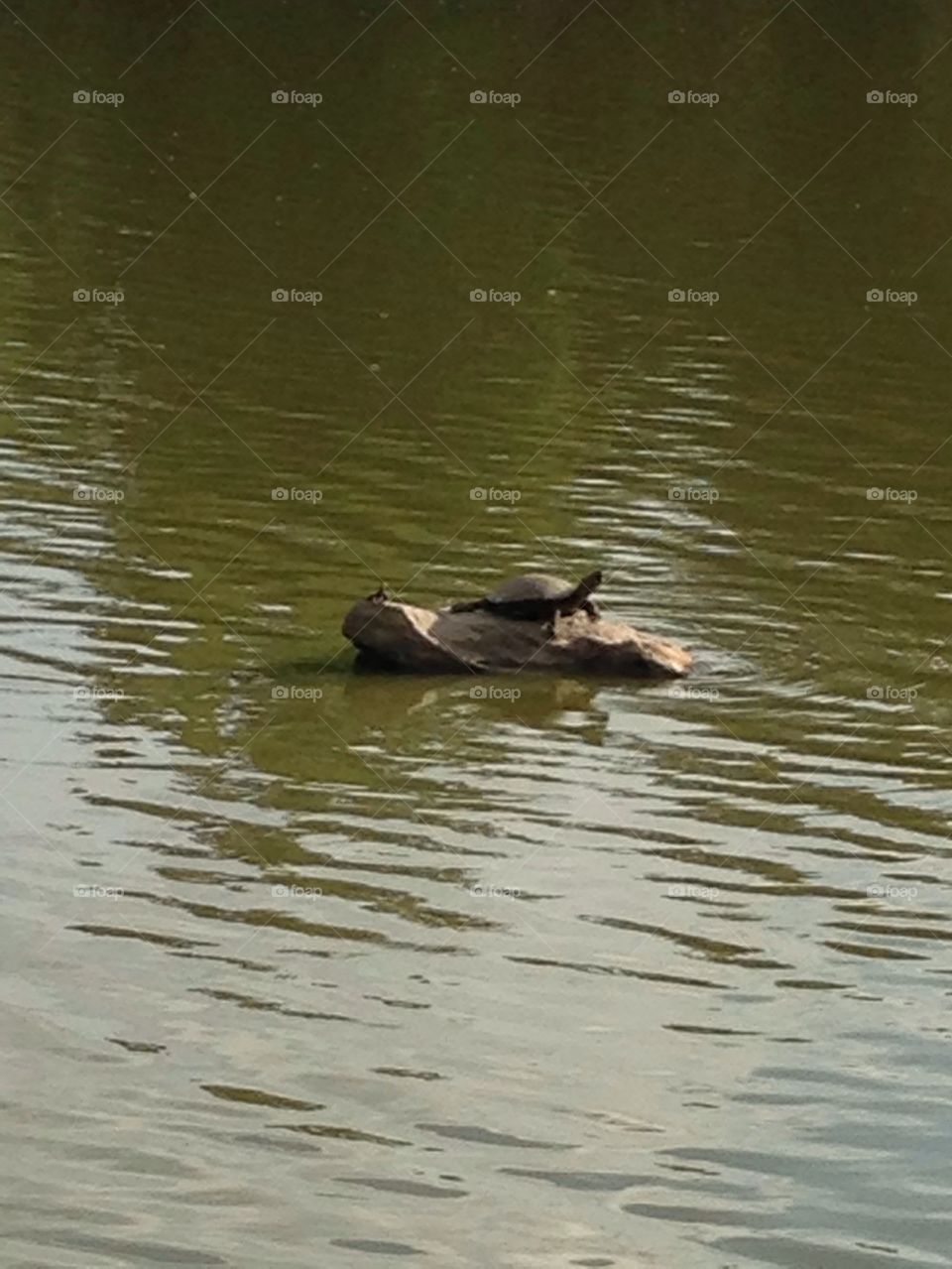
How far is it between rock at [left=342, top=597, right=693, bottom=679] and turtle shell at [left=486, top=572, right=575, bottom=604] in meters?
0.17

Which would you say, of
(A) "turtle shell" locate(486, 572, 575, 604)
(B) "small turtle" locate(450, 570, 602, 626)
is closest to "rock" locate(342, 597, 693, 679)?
(B) "small turtle" locate(450, 570, 602, 626)

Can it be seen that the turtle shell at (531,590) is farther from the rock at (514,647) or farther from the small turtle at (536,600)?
the rock at (514,647)

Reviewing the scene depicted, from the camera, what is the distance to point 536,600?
1527 cm

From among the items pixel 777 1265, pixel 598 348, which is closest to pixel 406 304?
pixel 598 348

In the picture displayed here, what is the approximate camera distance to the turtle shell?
1525 cm

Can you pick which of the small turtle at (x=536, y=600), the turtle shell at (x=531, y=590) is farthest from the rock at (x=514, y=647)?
the turtle shell at (x=531, y=590)

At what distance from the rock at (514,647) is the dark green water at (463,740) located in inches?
7.9

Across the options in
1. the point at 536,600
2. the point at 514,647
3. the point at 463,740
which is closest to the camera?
Result: the point at 463,740

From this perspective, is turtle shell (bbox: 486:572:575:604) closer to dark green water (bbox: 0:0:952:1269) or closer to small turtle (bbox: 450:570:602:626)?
small turtle (bbox: 450:570:602:626)

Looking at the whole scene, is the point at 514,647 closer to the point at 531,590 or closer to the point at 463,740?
the point at 531,590

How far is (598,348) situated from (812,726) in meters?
10.5

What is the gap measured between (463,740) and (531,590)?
4.37ft

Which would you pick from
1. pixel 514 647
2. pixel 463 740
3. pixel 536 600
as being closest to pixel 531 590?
pixel 536 600

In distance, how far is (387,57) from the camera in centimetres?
4116
